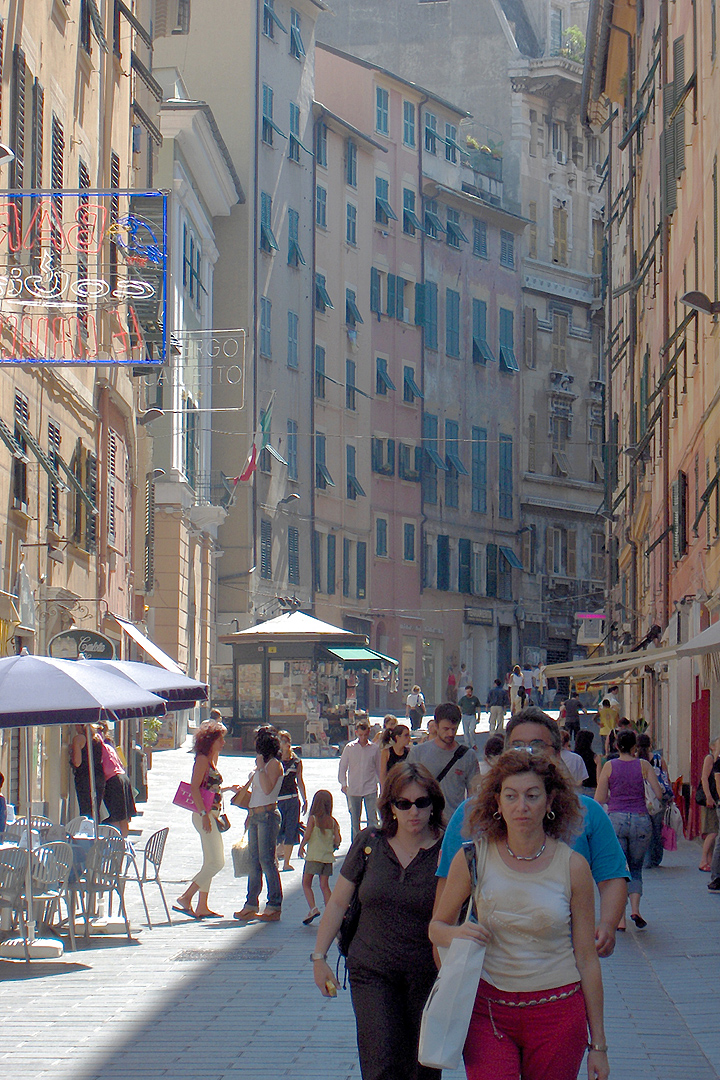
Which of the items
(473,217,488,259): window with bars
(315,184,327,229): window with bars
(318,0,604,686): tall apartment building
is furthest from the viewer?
(318,0,604,686): tall apartment building

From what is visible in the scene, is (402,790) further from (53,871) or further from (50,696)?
(53,871)

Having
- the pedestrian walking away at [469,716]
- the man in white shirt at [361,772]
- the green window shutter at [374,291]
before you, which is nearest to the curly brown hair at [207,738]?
the man in white shirt at [361,772]

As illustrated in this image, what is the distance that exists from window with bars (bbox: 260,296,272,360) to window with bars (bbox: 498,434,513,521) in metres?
17.0

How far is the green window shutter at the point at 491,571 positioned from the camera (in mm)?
62656

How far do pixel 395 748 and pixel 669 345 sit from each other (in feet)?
38.7

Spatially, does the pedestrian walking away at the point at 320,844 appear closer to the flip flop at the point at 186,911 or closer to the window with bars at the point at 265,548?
the flip flop at the point at 186,911

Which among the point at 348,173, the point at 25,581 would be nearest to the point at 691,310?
the point at 25,581

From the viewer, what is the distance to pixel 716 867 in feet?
48.2

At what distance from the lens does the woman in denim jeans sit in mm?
12578

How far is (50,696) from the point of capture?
10859 millimetres

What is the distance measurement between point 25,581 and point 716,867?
8.71 metres

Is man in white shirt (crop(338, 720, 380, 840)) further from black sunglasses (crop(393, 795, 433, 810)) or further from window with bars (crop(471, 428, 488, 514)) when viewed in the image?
window with bars (crop(471, 428, 488, 514))

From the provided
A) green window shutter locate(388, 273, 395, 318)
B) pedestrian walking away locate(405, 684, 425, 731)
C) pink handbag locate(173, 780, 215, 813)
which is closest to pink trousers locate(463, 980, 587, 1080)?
pink handbag locate(173, 780, 215, 813)

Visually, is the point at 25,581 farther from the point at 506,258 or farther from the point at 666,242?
the point at 506,258
